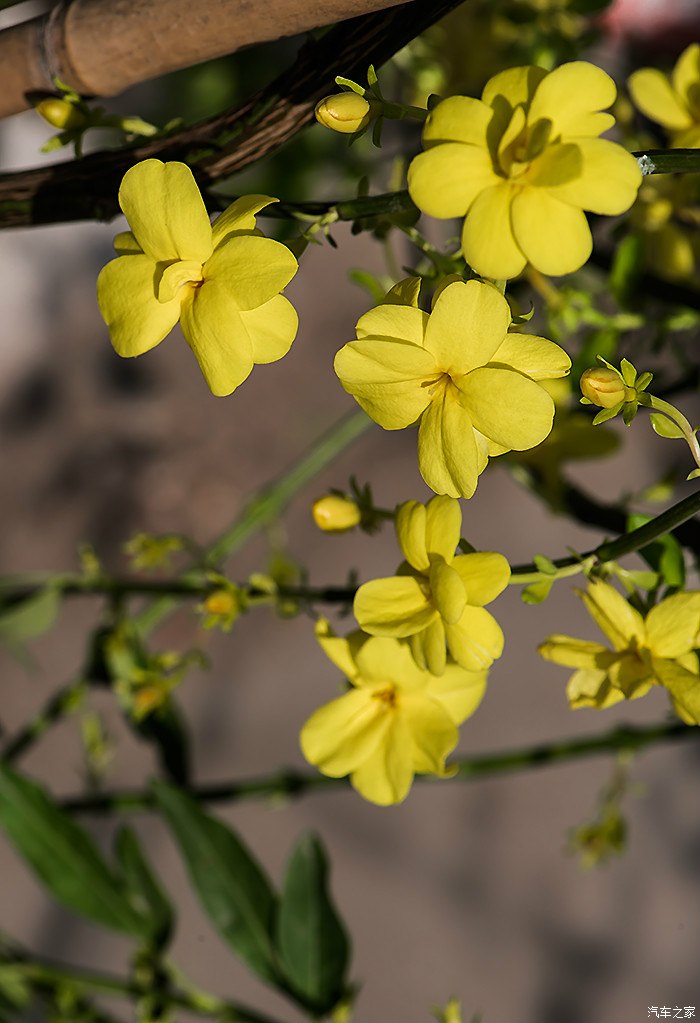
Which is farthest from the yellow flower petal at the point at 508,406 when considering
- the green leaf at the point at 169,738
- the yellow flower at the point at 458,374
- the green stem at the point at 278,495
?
the green leaf at the point at 169,738

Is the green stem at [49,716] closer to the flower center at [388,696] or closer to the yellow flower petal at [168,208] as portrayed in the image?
the flower center at [388,696]

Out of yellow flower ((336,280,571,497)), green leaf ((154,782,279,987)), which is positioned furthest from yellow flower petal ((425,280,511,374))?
green leaf ((154,782,279,987))

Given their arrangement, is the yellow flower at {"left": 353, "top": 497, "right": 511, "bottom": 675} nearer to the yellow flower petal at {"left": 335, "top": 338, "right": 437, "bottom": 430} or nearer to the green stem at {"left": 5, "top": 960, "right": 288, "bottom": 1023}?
the yellow flower petal at {"left": 335, "top": 338, "right": 437, "bottom": 430}

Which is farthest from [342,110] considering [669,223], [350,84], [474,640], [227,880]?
[227,880]

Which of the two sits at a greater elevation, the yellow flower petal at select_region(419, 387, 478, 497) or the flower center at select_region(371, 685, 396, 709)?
the yellow flower petal at select_region(419, 387, 478, 497)

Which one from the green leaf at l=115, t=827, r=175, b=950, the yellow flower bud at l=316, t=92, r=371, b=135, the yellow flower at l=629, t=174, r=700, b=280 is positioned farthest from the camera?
the green leaf at l=115, t=827, r=175, b=950

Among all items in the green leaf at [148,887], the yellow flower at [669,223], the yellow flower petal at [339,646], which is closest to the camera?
the yellow flower petal at [339,646]
